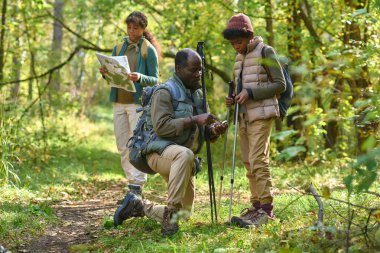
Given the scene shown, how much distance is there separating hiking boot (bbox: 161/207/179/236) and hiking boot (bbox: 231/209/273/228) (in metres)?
0.65

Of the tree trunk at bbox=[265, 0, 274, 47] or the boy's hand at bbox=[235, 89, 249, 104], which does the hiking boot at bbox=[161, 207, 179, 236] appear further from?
the tree trunk at bbox=[265, 0, 274, 47]

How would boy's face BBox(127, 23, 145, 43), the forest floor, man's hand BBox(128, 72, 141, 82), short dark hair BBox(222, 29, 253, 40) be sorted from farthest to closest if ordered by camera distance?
boy's face BBox(127, 23, 145, 43)
man's hand BBox(128, 72, 141, 82)
short dark hair BBox(222, 29, 253, 40)
the forest floor

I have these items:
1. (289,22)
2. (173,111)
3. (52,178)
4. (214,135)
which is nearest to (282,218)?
(214,135)

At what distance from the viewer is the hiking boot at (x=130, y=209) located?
618 cm

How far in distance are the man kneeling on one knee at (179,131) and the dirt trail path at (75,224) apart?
2.66 feet

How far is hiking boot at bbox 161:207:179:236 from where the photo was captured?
18.4 feet

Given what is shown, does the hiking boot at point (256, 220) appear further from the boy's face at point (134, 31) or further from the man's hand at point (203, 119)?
the boy's face at point (134, 31)

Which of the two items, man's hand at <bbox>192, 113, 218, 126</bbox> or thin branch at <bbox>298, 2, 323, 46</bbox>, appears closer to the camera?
man's hand at <bbox>192, 113, 218, 126</bbox>

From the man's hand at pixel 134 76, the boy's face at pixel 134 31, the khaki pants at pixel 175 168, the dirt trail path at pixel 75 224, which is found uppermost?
the boy's face at pixel 134 31

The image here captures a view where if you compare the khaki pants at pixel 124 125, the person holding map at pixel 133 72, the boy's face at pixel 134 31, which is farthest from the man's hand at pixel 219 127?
the boy's face at pixel 134 31

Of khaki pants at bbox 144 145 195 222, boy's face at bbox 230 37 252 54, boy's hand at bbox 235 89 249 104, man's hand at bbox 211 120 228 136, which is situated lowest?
khaki pants at bbox 144 145 195 222

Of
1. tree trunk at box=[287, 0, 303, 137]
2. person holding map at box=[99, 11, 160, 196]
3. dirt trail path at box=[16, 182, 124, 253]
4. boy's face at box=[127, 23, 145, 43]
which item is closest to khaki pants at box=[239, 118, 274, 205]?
dirt trail path at box=[16, 182, 124, 253]

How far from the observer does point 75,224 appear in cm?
675

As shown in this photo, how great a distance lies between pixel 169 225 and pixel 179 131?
91 centimetres
